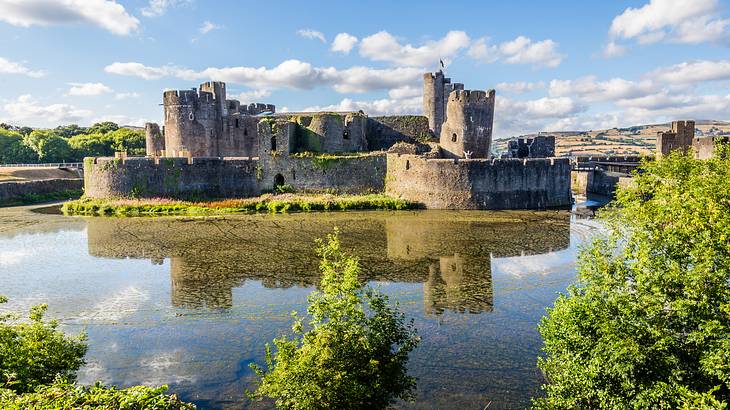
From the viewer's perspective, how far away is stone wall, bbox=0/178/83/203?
4125 centimetres

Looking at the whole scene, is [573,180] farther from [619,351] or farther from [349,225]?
[619,351]

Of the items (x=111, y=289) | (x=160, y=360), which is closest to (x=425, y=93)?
(x=111, y=289)

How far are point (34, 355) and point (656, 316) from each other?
406 inches

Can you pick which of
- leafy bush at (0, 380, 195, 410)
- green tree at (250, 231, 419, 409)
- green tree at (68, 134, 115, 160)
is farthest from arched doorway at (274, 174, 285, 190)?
green tree at (68, 134, 115, 160)

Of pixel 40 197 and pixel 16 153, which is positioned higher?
pixel 16 153

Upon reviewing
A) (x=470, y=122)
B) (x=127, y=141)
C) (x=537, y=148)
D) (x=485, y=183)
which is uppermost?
(x=127, y=141)

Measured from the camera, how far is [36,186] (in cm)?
4450

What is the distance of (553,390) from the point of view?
332 inches

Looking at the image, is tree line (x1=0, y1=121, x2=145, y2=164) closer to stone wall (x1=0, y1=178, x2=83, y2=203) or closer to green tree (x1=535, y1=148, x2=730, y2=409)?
stone wall (x1=0, y1=178, x2=83, y2=203)

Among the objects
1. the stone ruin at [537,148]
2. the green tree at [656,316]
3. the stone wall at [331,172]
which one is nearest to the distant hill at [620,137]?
the stone ruin at [537,148]

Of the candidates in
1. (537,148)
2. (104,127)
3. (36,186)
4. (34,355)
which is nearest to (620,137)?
(537,148)

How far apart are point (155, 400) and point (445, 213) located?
25.4 metres

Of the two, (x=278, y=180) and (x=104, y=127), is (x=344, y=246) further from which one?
(x=104, y=127)

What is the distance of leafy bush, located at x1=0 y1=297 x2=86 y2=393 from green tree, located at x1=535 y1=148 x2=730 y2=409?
847 centimetres
